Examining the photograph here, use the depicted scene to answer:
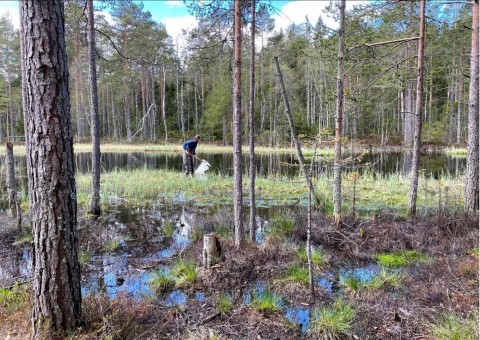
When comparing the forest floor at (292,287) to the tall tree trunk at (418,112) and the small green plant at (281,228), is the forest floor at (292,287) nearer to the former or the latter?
the small green plant at (281,228)

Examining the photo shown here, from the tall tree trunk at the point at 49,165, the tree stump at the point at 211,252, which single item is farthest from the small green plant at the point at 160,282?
the tall tree trunk at the point at 49,165

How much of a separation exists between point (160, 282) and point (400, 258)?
3767 mm

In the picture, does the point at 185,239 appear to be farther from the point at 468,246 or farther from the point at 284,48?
the point at 284,48

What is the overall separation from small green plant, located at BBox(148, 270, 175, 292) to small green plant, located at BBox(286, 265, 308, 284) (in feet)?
5.12

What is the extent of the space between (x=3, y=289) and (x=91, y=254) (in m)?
2.08

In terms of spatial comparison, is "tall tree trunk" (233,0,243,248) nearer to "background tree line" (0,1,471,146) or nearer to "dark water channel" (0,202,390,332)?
"dark water channel" (0,202,390,332)

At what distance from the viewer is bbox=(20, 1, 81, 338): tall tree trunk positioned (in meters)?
2.59

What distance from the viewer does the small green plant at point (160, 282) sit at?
4.29 m

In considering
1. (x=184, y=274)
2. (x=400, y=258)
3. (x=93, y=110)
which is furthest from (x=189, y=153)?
(x=400, y=258)

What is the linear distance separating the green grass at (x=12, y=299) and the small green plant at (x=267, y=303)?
235 cm

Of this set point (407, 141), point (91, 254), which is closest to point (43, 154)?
point (91, 254)

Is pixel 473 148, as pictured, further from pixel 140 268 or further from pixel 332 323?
pixel 140 268

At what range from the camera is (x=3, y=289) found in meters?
3.55

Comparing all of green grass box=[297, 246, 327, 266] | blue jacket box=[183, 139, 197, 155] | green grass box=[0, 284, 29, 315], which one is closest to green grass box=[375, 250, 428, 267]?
green grass box=[297, 246, 327, 266]
